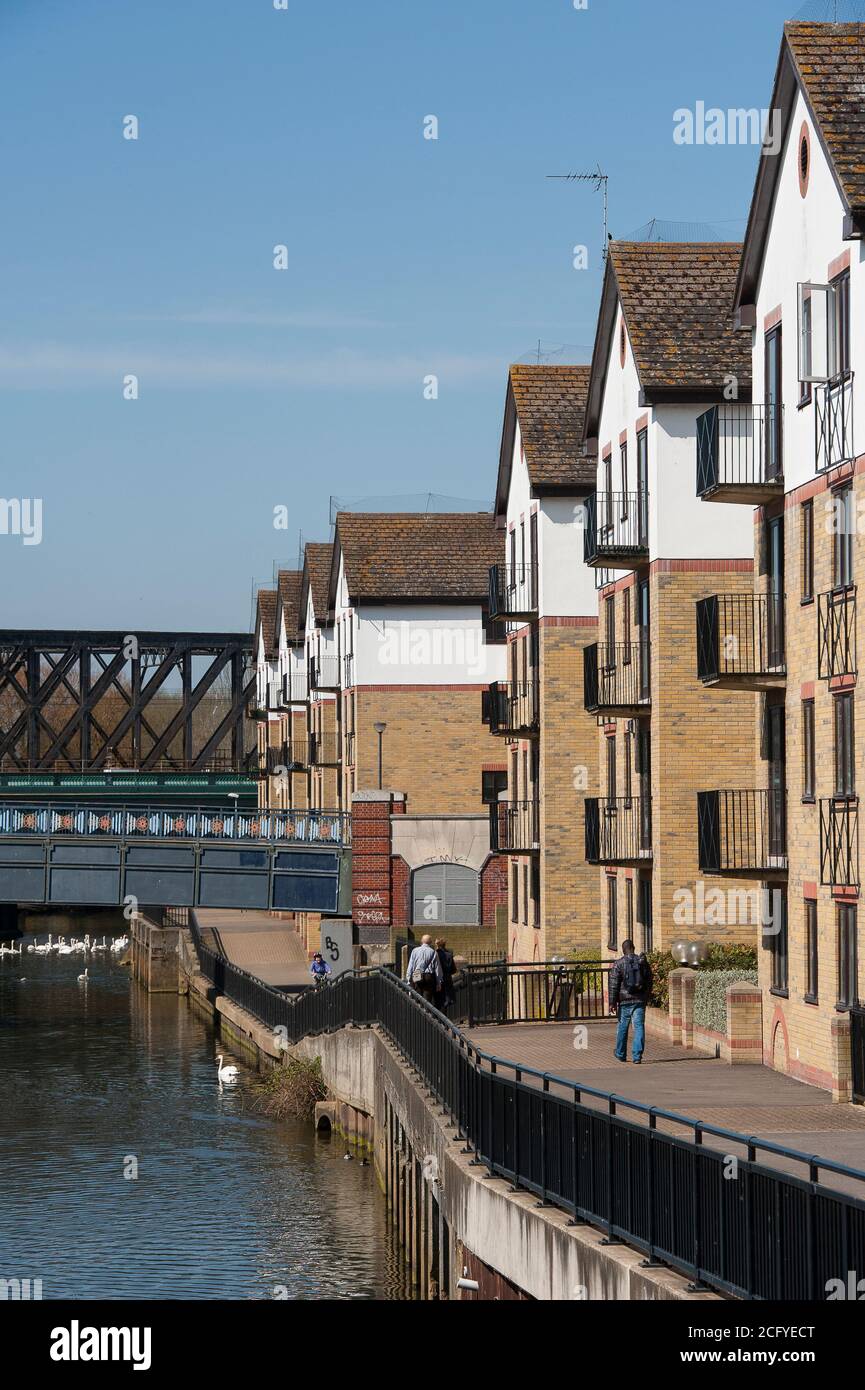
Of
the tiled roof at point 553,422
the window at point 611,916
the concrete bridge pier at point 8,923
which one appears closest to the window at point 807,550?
the window at point 611,916

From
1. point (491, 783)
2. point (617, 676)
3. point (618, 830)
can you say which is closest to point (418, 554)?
point (491, 783)

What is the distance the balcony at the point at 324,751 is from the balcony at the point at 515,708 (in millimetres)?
23213

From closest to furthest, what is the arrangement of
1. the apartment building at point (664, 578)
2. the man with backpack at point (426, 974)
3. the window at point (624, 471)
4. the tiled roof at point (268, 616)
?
the man with backpack at point (426, 974)
the apartment building at point (664, 578)
the window at point (624, 471)
the tiled roof at point (268, 616)

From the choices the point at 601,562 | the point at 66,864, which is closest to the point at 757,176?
the point at 601,562

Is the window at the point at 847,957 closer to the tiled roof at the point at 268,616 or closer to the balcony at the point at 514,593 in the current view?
the balcony at the point at 514,593

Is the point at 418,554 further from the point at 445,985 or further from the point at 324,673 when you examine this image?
the point at 445,985

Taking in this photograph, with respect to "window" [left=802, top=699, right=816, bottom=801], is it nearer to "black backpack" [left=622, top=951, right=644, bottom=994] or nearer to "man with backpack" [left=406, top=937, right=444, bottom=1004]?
"black backpack" [left=622, top=951, right=644, bottom=994]

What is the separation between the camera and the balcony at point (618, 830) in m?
37.2

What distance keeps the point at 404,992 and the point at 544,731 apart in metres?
14.2

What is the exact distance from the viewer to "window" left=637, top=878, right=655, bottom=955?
123 feet
